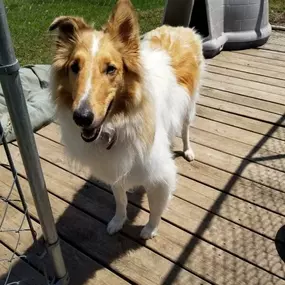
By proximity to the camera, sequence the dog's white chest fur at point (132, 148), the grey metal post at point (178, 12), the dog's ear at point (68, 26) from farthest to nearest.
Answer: the grey metal post at point (178, 12), the dog's white chest fur at point (132, 148), the dog's ear at point (68, 26)

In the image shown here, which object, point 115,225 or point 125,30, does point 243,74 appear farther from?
point 125,30

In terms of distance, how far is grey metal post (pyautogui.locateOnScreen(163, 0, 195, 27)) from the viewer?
4.38 m

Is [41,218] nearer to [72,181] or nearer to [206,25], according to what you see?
[72,181]

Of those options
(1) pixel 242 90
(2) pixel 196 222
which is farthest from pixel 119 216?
(1) pixel 242 90

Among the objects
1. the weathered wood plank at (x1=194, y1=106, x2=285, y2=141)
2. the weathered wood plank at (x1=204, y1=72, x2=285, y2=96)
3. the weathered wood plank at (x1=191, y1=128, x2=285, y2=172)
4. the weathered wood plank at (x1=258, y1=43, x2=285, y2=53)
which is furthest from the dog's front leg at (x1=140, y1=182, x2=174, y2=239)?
the weathered wood plank at (x1=258, y1=43, x2=285, y2=53)

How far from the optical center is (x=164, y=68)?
2.34 metres

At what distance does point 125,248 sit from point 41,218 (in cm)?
80

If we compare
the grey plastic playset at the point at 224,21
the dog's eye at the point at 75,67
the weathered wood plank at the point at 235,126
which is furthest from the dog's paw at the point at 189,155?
the grey plastic playset at the point at 224,21

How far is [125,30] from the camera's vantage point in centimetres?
187

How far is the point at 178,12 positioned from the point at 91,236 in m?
3.10

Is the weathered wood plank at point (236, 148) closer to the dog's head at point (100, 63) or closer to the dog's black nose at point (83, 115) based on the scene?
the dog's head at point (100, 63)

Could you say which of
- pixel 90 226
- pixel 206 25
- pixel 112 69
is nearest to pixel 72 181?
A: pixel 90 226

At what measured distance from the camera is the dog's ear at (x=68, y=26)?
1806 millimetres

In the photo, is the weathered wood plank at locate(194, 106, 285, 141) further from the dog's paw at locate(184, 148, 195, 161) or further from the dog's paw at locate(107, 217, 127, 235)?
the dog's paw at locate(107, 217, 127, 235)
